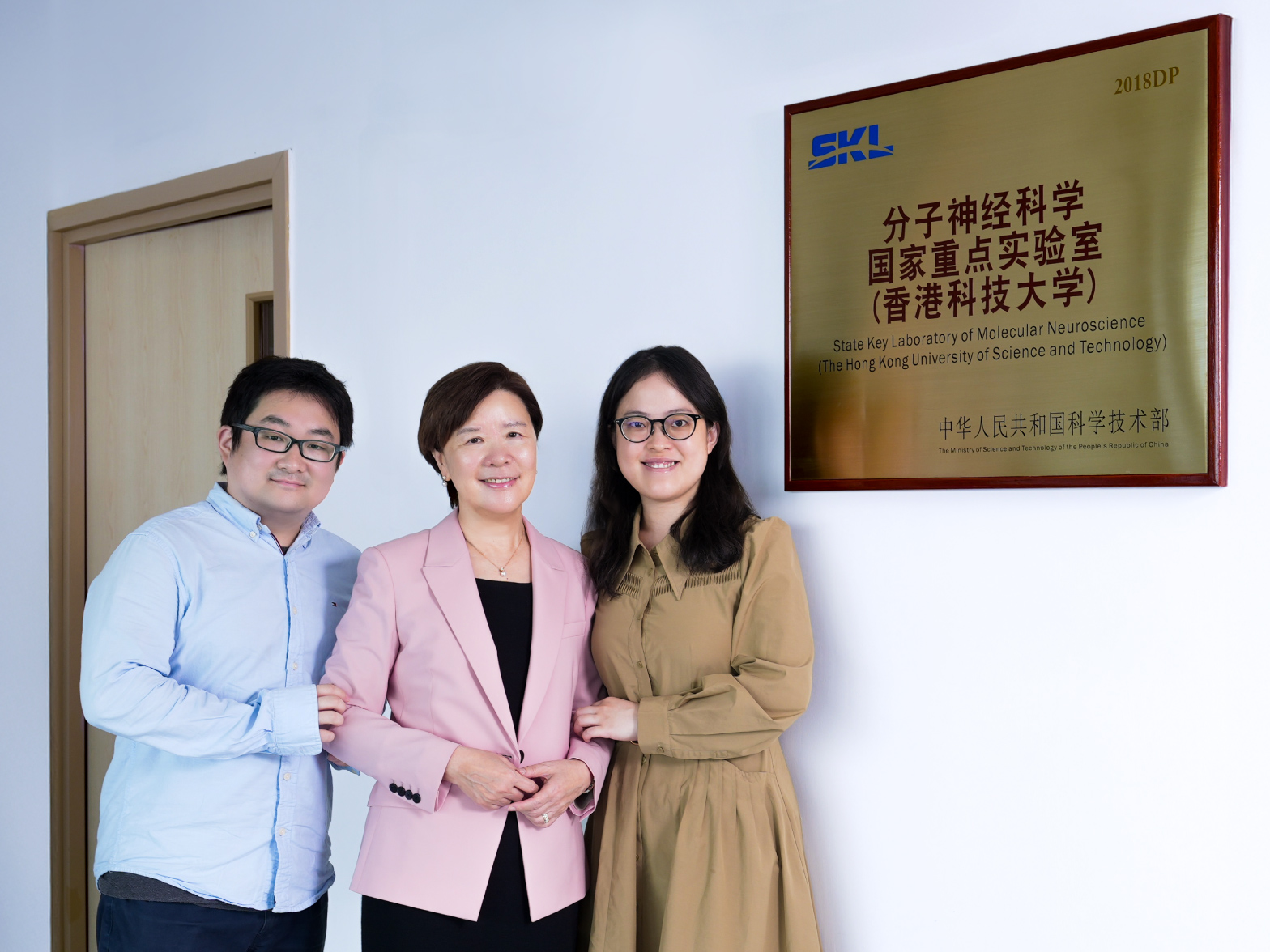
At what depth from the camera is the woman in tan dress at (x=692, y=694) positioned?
1498 millimetres

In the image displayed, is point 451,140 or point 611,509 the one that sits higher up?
point 451,140

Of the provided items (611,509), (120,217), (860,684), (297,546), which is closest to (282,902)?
(297,546)

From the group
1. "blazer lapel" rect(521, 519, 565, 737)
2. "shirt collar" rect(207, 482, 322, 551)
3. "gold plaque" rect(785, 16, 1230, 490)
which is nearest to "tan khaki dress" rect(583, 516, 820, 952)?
"blazer lapel" rect(521, 519, 565, 737)

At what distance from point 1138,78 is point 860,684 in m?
0.98

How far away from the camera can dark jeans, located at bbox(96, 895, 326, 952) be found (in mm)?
1414

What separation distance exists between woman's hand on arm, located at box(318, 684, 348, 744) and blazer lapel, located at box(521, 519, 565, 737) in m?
0.25

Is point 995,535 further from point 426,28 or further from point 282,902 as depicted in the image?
point 426,28

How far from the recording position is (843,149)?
5.46 feet

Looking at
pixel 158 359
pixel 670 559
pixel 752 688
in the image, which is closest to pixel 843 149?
pixel 670 559

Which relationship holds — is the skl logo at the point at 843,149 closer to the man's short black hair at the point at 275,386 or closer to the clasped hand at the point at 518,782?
the man's short black hair at the point at 275,386

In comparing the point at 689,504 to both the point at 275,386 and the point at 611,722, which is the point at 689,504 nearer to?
the point at 611,722

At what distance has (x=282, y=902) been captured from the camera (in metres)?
1.48

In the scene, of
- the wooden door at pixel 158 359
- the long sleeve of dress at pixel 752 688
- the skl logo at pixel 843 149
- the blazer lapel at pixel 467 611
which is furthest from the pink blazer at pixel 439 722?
the wooden door at pixel 158 359

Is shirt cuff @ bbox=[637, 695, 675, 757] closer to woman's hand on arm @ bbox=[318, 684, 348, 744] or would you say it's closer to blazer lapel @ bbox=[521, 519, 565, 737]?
blazer lapel @ bbox=[521, 519, 565, 737]
